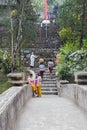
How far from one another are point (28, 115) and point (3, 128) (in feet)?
12.3

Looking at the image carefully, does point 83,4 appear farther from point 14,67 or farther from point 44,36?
point 44,36

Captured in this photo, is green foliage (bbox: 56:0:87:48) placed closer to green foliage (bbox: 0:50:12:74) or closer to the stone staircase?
the stone staircase

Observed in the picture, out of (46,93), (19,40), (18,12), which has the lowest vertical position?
(46,93)

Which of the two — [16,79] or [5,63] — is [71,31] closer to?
[5,63]

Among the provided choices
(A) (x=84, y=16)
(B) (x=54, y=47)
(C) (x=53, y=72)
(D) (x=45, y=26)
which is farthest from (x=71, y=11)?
(D) (x=45, y=26)

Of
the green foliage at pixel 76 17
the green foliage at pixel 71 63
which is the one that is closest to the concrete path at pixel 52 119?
the green foliage at pixel 71 63

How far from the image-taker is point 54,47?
1176 inches

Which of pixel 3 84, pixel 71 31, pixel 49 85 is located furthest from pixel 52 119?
pixel 71 31

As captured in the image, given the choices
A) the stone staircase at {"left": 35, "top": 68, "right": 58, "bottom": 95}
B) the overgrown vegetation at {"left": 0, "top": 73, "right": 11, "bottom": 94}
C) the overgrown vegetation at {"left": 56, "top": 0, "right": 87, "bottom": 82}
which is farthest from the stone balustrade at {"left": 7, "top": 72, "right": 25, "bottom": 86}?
the stone staircase at {"left": 35, "top": 68, "right": 58, "bottom": 95}

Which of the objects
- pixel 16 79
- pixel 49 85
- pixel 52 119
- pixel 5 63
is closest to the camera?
pixel 52 119

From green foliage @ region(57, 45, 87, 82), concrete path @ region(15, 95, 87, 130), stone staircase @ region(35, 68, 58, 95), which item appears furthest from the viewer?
stone staircase @ region(35, 68, 58, 95)

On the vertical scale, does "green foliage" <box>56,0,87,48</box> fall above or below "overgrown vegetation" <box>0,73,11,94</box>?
above

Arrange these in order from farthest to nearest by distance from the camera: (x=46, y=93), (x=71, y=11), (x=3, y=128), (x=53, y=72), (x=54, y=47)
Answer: (x=54, y=47) < (x=53, y=72) < (x=71, y=11) < (x=46, y=93) < (x=3, y=128)

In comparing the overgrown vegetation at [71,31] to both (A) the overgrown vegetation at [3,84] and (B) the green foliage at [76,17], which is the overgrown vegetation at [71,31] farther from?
(A) the overgrown vegetation at [3,84]
